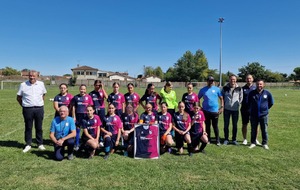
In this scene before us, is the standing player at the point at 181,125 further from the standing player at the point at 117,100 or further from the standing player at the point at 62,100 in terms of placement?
the standing player at the point at 62,100

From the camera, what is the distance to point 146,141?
19.1 feet

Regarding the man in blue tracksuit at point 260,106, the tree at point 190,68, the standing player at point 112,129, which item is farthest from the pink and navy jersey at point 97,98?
the tree at point 190,68

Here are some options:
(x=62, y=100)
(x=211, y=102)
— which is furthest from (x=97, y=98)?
(x=211, y=102)

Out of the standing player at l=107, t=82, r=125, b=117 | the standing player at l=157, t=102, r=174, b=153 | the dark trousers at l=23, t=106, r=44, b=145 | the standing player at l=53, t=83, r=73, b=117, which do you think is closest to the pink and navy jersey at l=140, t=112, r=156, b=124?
the standing player at l=157, t=102, r=174, b=153

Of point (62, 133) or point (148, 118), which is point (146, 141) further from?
point (62, 133)

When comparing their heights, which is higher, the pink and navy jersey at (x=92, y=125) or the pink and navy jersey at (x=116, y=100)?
the pink and navy jersey at (x=116, y=100)

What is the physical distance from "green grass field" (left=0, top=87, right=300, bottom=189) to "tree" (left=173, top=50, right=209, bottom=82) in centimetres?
7385

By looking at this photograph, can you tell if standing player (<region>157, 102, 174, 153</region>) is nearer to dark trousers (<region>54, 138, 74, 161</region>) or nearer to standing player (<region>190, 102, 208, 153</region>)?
standing player (<region>190, 102, 208, 153</region>)

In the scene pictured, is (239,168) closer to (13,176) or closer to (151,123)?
(151,123)

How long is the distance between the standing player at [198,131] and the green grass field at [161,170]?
34 centimetres

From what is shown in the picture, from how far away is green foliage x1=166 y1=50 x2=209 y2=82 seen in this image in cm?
7962

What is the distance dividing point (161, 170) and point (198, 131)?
1.77m

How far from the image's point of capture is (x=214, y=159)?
5.75m

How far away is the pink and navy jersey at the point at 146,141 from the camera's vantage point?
19.0 feet
